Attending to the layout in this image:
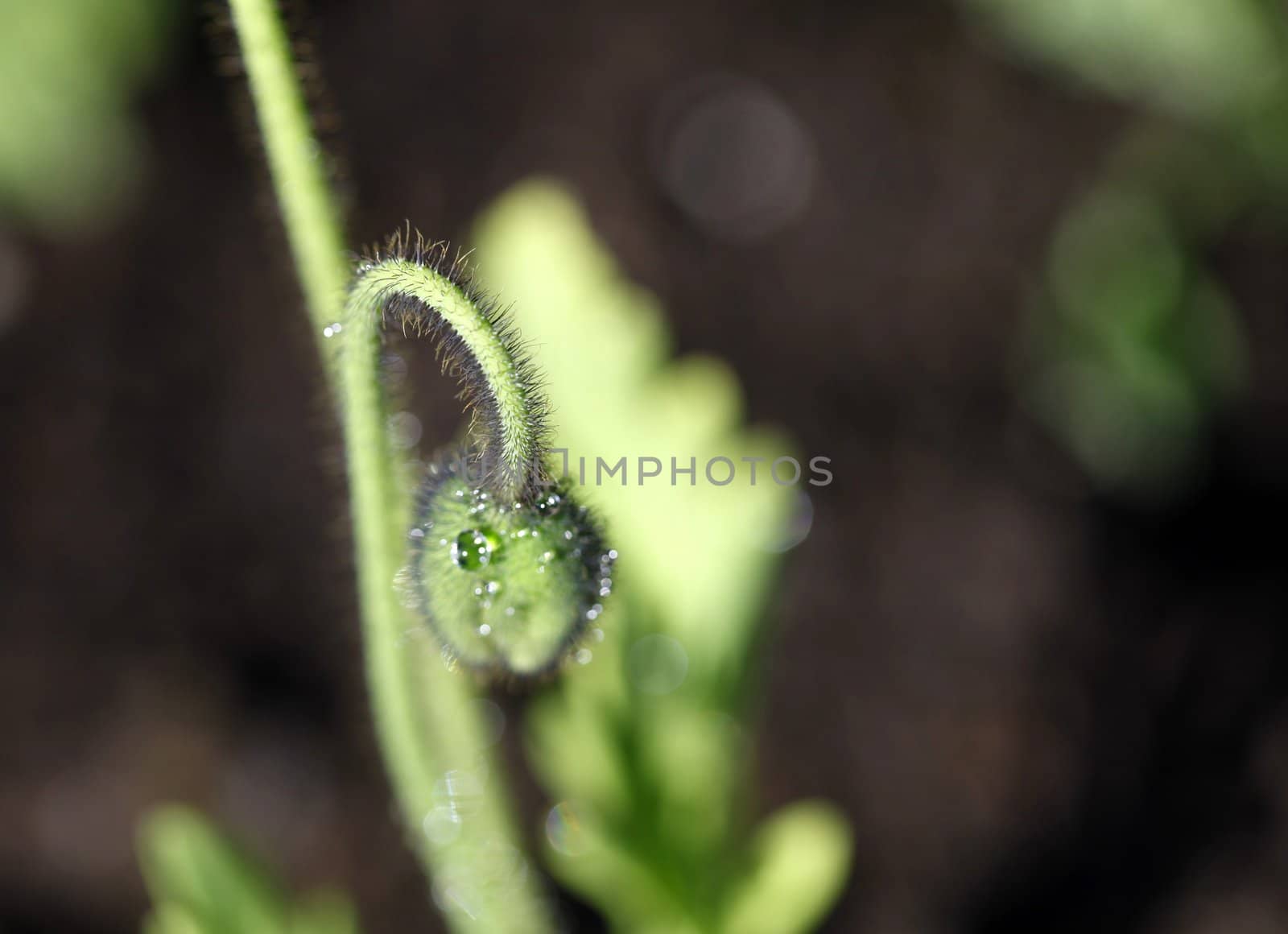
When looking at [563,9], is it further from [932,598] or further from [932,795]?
[932,795]

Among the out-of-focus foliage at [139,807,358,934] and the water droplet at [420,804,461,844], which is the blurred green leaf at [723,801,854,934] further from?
the out-of-focus foliage at [139,807,358,934]

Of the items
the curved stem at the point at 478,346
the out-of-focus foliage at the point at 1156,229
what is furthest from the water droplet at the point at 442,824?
the out-of-focus foliage at the point at 1156,229

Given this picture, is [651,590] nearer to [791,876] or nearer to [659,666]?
[659,666]

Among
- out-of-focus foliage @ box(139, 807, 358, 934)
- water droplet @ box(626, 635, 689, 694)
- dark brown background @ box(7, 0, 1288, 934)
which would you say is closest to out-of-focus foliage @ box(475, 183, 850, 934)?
water droplet @ box(626, 635, 689, 694)

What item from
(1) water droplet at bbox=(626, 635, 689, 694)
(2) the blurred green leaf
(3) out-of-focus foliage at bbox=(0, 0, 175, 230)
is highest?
(3) out-of-focus foliage at bbox=(0, 0, 175, 230)

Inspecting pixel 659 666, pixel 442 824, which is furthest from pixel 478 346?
pixel 659 666
